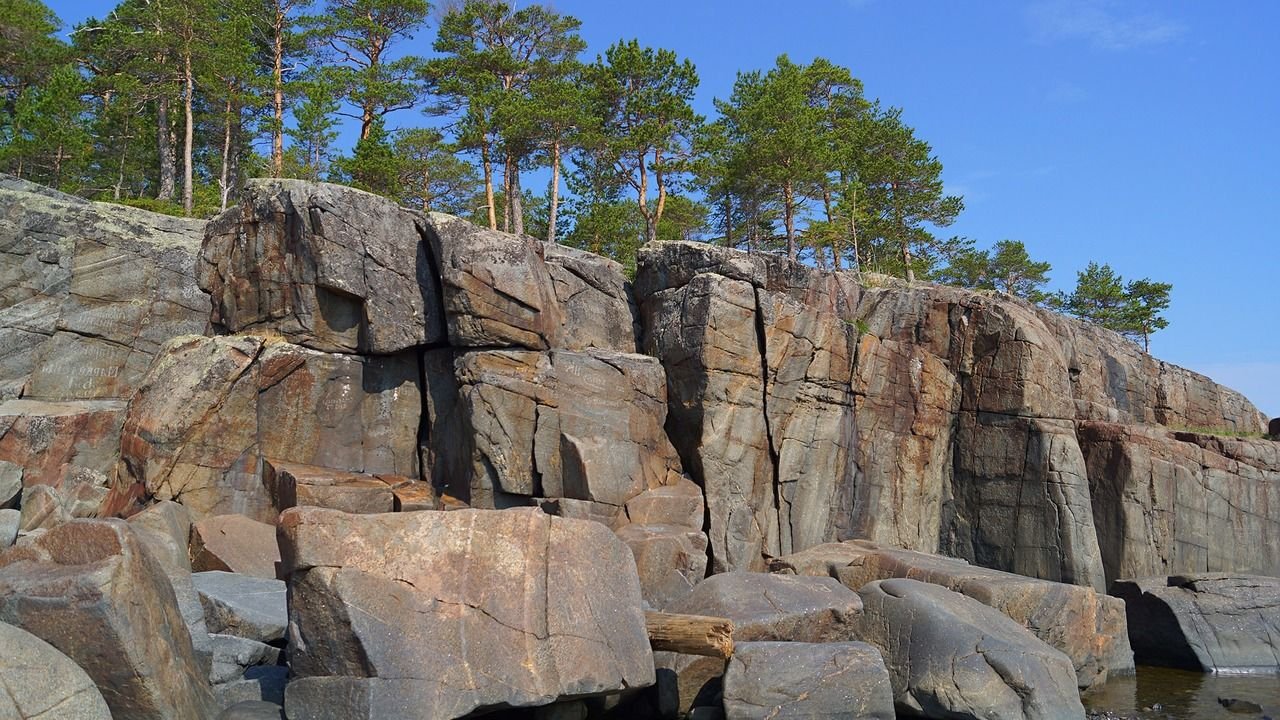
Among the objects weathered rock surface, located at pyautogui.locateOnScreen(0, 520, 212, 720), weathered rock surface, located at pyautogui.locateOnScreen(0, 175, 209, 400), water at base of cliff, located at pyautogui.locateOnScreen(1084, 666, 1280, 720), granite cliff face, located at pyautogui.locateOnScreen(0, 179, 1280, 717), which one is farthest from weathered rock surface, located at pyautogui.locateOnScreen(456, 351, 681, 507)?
weathered rock surface, located at pyautogui.locateOnScreen(0, 520, 212, 720)

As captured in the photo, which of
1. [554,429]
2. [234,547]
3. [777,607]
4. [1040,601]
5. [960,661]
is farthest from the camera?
[554,429]

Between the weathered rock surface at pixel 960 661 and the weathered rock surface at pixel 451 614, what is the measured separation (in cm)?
490

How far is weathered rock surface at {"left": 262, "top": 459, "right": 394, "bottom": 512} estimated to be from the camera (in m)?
22.0

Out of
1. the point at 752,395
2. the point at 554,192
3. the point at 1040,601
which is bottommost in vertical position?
the point at 1040,601

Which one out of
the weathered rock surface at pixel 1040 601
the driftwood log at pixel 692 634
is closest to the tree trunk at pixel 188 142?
the weathered rock surface at pixel 1040 601

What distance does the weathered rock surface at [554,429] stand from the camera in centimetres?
2312

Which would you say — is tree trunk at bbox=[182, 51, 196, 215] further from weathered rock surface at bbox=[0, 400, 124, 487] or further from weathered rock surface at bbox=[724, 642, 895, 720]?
weathered rock surface at bbox=[724, 642, 895, 720]

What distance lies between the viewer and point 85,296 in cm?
2552

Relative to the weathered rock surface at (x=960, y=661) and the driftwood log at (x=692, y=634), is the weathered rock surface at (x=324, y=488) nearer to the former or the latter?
the driftwood log at (x=692, y=634)

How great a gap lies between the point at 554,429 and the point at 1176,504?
58.0 feet

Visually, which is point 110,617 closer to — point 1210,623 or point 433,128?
point 1210,623

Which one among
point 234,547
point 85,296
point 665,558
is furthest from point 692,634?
point 85,296

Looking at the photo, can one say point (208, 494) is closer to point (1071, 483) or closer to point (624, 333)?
point (624, 333)

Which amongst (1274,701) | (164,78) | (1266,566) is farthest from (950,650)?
(164,78)
